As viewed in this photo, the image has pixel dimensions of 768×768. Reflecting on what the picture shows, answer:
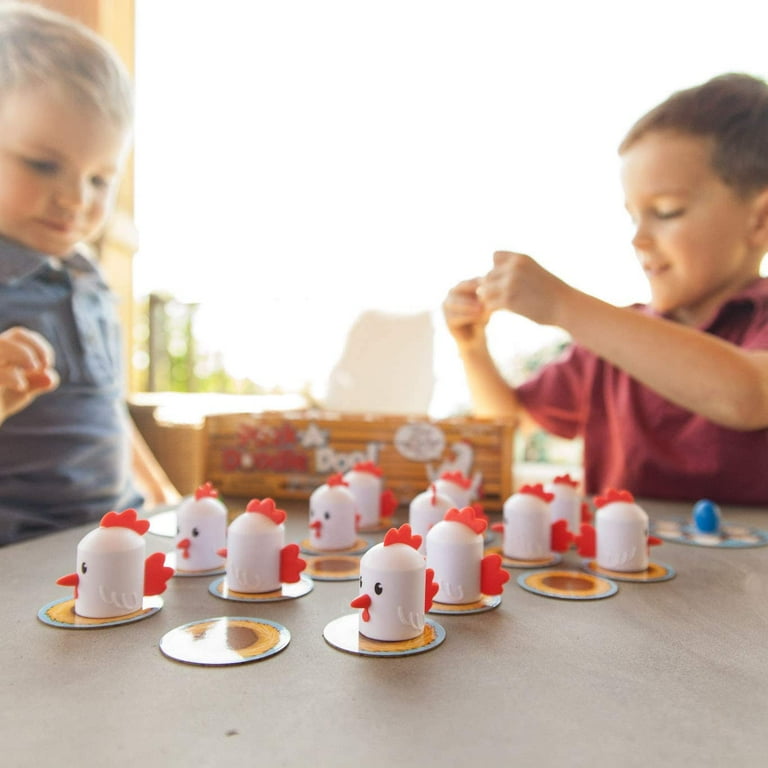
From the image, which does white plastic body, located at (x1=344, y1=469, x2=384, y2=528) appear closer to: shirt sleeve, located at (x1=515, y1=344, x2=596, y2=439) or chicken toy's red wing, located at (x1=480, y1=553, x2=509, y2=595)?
chicken toy's red wing, located at (x1=480, y1=553, x2=509, y2=595)

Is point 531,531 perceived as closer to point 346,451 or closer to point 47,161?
point 346,451

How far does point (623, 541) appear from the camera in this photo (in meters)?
0.53

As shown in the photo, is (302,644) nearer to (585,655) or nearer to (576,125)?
(585,655)

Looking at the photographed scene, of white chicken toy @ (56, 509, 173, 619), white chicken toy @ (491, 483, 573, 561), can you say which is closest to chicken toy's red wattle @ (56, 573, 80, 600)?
white chicken toy @ (56, 509, 173, 619)

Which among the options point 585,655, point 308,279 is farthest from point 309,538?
point 308,279

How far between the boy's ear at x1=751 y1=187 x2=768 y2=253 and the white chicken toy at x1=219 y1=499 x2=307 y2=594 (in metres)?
0.74

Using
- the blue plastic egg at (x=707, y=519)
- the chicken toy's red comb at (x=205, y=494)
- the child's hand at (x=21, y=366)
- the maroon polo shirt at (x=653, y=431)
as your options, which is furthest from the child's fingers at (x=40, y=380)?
the maroon polo shirt at (x=653, y=431)

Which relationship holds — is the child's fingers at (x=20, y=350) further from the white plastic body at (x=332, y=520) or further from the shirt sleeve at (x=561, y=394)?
the shirt sleeve at (x=561, y=394)

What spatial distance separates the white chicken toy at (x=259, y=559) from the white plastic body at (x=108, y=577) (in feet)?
0.20

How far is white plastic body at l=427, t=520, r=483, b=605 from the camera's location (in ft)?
1.47

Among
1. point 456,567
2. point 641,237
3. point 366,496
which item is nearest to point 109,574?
point 456,567

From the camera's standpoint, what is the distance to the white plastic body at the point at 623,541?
0.53m

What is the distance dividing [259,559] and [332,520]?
0.43 ft

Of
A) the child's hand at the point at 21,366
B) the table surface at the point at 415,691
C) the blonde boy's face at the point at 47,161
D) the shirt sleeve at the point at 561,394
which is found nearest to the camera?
the table surface at the point at 415,691
